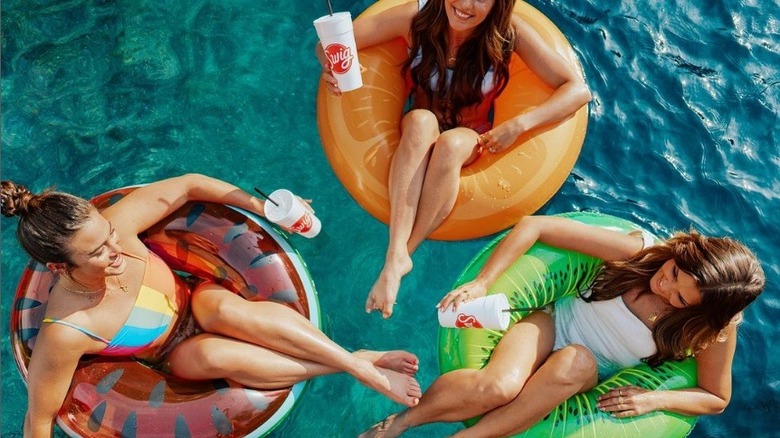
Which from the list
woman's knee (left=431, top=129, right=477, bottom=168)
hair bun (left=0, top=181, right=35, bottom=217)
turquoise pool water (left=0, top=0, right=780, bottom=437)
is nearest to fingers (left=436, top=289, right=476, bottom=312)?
woman's knee (left=431, top=129, right=477, bottom=168)

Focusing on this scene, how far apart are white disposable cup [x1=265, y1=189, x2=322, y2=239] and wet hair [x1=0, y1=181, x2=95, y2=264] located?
0.69 meters

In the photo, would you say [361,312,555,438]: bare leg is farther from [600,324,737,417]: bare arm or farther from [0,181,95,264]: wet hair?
[0,181,95,264]: wet hair

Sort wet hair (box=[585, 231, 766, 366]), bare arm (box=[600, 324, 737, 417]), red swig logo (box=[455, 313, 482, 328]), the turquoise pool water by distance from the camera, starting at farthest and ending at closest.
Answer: the turquoise pool water → bare arm (box=[600, 324, 737, 417]) → red swig logo (box=[455, 313, 482, 328]) → wet hair (box=[585, 231, 766, 366])

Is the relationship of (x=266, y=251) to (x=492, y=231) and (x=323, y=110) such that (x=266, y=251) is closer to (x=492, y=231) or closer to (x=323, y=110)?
(x=323, y=110)

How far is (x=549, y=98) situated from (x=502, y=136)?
0.85 ft

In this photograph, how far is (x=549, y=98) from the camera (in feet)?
10.3

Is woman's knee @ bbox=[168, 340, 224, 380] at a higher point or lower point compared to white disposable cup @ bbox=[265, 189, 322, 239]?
lower

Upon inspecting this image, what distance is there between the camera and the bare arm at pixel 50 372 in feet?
8.66

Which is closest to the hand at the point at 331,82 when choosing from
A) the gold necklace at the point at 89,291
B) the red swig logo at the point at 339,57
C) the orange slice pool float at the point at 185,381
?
the red swig logo at the point at 339,57

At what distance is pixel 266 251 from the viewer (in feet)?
10.0

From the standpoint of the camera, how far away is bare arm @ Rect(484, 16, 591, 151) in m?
3.10

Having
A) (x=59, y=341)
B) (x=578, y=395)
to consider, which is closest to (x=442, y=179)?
(x=578, y=395)

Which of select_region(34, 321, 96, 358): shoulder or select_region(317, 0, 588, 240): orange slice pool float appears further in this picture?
select_region(317, 0, 588, 240): orange slice pool float

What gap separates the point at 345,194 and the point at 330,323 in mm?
650
